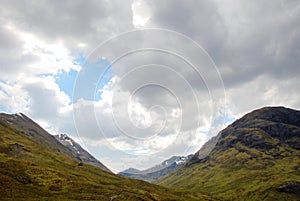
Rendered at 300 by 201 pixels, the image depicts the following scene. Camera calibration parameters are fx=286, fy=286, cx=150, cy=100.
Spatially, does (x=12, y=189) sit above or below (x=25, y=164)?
below

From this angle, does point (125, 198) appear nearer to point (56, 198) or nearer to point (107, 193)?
point (107, 193)

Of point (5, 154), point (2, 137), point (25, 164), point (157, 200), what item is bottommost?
point (157, 200)

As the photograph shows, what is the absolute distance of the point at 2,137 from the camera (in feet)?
639

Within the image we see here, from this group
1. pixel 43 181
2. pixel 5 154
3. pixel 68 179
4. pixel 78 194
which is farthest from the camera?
pixel 5 154

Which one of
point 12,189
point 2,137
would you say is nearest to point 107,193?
point 12,189

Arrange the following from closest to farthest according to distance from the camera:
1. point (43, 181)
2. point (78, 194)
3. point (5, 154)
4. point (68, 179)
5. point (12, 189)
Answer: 1. point (12, 189)
2. point (78, 194)
3. point (43, 181)
4. point (68, 179)
5. point (5, 154)

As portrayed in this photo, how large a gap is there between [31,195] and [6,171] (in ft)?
85.3

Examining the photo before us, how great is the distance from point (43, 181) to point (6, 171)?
16.0 meters

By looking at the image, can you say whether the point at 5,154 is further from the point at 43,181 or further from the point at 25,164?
the point at 43,181

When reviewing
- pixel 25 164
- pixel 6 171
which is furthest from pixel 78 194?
pixel 25 164

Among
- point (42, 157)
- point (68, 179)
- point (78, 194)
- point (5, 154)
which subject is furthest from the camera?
point (42, 157)

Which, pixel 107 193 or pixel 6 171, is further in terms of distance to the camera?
pixel 107 193

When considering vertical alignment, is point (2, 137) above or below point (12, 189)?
above

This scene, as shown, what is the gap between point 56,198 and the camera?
106 m
